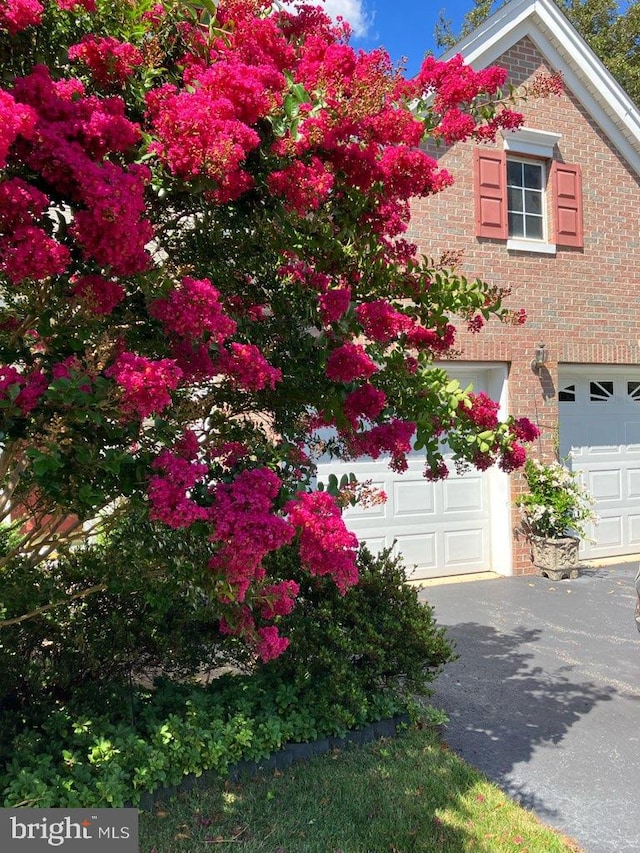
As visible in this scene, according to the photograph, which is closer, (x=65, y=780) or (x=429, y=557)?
(x=65, y=780)

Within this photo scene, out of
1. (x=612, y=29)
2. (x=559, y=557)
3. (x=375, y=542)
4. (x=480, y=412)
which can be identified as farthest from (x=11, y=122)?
(x=612, y=29)

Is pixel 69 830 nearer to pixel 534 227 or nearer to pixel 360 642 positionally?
A: pixel 360 642

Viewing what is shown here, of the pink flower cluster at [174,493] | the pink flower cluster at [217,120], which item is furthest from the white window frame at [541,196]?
the pink flower cluster at [174,493]

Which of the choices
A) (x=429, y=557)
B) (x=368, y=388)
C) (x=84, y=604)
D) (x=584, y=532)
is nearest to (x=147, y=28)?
(x=368, y=388)

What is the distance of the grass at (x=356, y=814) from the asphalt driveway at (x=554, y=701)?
0.28 metres

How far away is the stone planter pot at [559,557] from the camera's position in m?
8.20

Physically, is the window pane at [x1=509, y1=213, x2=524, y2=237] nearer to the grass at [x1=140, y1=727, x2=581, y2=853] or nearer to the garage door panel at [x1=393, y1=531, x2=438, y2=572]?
the garage door panel at [x1=393, y1=531, x2=438, y2=572]

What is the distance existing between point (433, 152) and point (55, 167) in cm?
687

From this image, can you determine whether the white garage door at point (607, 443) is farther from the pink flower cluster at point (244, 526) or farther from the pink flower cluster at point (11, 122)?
the pink flower cluster at point (11, 122)

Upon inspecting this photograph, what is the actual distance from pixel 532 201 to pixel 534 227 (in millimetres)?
338

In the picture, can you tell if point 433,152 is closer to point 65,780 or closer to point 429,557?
point 429,557

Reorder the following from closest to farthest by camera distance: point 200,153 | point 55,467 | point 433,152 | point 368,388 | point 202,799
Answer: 1. point 55,467
2. point 200,153
3. point 368,388
4. point 202,799
5. point 433,152

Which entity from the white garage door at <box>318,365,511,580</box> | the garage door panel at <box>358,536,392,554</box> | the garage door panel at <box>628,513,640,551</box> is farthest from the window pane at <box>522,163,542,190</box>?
the garage door panel at <box>358,536,392,554</box>

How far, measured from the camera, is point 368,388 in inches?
116
